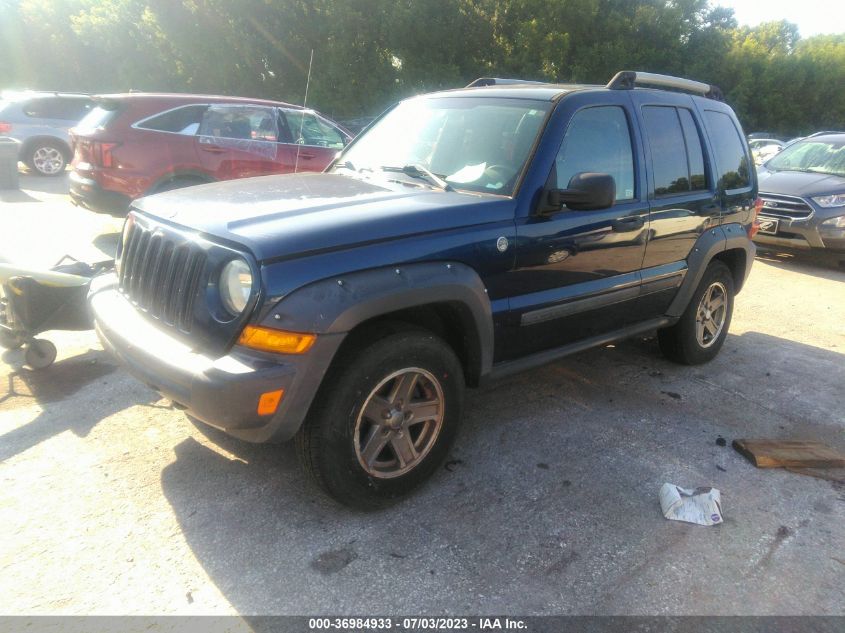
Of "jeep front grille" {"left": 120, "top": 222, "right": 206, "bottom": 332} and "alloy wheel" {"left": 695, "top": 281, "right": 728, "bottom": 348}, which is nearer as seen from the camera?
"jeep front grille" {"left": 120, "top": 222, "right": 206, "bottom": 332}

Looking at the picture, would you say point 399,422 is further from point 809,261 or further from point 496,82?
point 809,261

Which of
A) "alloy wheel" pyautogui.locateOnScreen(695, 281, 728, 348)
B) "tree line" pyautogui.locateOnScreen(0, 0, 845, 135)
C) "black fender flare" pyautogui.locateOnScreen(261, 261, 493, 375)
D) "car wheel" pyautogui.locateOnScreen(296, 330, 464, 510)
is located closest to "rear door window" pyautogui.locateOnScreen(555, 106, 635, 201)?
"black fender flare" pyautogui.locateOnScreen(261, 261, 493, 375)

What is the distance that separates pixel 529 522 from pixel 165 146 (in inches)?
249

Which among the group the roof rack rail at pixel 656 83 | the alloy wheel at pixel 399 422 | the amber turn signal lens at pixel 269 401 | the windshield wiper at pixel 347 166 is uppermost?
the roof rack rail at pixel 656 83

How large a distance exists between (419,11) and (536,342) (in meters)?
25.4

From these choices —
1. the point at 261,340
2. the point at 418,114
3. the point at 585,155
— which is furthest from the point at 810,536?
the point at 418,114

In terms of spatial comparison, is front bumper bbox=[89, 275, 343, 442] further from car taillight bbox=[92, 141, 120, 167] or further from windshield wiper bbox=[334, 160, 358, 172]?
car taillight bbox=[92, 141, 120, 167]

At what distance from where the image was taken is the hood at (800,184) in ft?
28.6

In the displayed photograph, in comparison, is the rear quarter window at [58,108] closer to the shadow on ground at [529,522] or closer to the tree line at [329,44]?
the tree line at [329,44]

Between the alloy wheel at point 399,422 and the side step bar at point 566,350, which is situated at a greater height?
the side step bar at point 566,350

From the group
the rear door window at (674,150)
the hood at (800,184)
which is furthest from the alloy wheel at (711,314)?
the hood at (800,184)

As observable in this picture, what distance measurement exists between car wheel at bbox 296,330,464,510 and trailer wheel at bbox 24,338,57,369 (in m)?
2.51

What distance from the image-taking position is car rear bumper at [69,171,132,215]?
7289 millimetres

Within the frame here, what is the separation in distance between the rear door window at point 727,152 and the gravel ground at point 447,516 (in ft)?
5.37
